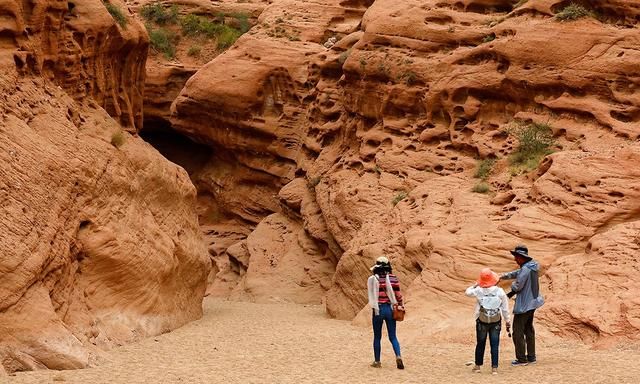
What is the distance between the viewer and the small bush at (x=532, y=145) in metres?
21.1

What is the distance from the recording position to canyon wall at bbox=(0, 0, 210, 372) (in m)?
13.5

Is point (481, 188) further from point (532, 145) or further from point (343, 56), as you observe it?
point (343, 56)

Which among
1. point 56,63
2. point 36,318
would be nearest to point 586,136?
point 56,63

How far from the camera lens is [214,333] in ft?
59.8

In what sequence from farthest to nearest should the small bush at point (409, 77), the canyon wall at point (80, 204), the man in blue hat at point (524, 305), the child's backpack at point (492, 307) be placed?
the small bush at point (409, 77)
the canyon wall at point (80, 204)
the man in blue hat at point (524, 305)
the child's backpack at point (492, 307)

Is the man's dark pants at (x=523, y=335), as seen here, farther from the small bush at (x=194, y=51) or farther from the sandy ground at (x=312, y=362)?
the small bush at (x=194, y=51)

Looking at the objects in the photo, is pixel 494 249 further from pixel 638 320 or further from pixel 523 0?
pixel 523 0

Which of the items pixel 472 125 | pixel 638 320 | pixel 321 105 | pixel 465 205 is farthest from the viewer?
pixel 321 105

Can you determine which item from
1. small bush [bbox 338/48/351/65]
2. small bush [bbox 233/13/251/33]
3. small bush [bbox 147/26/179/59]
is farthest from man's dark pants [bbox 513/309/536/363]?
small bush [bbox 233/13/251/33]

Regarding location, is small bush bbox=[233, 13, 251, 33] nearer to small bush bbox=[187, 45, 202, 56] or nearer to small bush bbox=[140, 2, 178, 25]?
small bush bbox=[187, 45, 202, 56]

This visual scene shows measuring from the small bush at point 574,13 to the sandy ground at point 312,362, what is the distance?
10.0 m

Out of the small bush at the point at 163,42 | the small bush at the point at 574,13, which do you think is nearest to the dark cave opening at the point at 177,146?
the small bush at the point at 163,42

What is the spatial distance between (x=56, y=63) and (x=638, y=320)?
12.5m

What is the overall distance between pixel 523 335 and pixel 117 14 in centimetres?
1411
